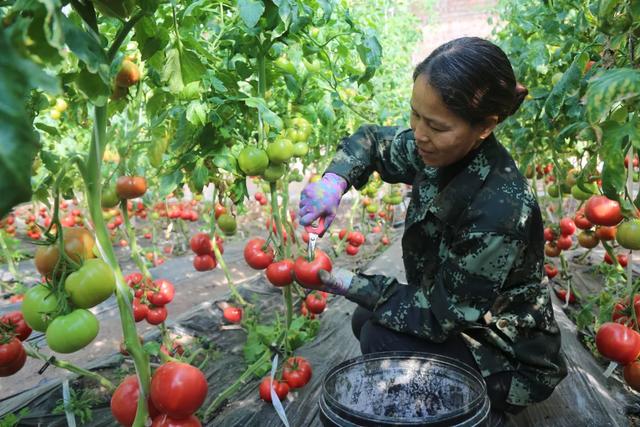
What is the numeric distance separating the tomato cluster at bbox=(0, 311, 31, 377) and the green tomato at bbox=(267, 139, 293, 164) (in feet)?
2.69

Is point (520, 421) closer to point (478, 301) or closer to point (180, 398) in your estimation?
point (478, 301)

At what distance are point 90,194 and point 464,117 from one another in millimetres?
847

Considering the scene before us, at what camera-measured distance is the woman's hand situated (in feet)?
4.31

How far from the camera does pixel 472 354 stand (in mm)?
1326

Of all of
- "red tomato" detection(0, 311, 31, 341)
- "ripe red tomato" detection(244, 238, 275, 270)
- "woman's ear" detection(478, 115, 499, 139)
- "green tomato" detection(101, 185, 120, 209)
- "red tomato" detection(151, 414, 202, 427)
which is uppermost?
"woman's ear" detection(478, 115, 499, 139)

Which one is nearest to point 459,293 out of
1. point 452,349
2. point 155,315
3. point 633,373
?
point 452,349

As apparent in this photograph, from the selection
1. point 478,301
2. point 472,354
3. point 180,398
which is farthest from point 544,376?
point 180,398

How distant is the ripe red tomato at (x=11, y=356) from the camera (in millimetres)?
1185

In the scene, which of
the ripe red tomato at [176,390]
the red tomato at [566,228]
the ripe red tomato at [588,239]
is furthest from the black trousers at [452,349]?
the red tomato at [566,228]

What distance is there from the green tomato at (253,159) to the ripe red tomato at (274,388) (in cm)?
73

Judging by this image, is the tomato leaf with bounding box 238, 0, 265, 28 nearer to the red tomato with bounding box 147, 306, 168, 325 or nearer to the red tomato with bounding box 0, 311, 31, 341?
the red tomato with bounding box 0, 311, 31, 341

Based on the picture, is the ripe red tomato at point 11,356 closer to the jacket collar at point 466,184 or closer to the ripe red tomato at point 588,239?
the jacket collar at point 466,184

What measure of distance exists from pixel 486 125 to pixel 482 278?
39 cm

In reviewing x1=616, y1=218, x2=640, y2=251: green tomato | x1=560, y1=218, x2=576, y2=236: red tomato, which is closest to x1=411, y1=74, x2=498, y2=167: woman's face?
x1=616, y1=218, x2=640, y2=251: green tomato
